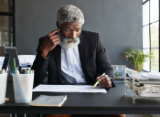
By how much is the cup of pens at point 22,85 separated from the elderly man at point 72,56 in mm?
615

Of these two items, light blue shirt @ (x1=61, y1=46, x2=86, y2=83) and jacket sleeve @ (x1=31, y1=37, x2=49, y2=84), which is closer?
jacket sleeve @ (x1=31, y1=37, x2=49, y2=84)

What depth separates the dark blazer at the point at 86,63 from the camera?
4.76 ft

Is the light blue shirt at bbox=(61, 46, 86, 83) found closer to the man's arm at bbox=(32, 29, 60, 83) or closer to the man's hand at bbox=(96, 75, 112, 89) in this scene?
the man's arm at bbox=(32, 29, 60, 83)

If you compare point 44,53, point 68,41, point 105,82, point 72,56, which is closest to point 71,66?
point 72,56

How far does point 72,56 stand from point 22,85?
1.01 m

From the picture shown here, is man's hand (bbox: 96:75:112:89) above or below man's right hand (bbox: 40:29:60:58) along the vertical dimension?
below

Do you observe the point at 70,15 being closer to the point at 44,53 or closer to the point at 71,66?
the point at 44,53

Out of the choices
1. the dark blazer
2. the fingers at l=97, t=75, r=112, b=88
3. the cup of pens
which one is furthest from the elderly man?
the cup of pens

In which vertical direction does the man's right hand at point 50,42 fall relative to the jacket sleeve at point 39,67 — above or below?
above

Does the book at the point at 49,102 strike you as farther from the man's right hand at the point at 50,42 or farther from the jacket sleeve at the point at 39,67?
the jacket sleeve at the point at 39,67

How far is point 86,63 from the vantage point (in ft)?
5.10

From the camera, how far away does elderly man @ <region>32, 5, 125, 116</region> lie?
137 cm

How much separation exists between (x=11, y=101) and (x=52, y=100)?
205 millimetres

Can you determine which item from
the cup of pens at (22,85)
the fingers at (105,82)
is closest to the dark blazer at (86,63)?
the fingers at (105,82)
